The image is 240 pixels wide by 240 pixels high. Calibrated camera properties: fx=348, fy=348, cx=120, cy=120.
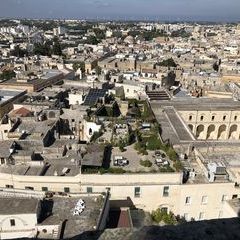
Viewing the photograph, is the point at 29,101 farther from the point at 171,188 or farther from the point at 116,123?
the point at 171,188

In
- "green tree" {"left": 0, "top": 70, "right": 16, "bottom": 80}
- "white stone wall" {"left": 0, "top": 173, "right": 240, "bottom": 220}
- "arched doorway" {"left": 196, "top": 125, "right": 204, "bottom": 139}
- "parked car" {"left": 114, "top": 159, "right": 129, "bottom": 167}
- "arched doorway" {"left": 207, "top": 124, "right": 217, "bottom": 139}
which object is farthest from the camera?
"green tree" {"left": 0, "top": 70, "right": 16, "bottom": 80}

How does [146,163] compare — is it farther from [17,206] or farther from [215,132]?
[215,132]

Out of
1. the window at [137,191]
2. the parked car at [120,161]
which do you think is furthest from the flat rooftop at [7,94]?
the window at [137,191]

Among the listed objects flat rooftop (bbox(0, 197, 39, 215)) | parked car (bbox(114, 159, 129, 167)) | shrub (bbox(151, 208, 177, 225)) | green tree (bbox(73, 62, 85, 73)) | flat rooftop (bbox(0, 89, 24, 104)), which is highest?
flat rooftop (bbox(0, 197, 39, 215))

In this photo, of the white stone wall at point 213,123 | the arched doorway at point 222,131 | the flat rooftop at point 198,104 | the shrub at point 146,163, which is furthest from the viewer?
the arched doorway at point 222,131

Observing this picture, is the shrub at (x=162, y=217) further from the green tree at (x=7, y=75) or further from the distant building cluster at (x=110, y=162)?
the green tree at (x=7, y=75)

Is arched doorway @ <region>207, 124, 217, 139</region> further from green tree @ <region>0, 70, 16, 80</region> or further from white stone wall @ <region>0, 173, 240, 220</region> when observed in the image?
green tree @ <region>0, 70, 16, 80</region>

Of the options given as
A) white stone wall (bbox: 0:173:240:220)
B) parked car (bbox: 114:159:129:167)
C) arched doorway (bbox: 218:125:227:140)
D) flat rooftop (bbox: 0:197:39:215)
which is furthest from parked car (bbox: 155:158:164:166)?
arched doorway (bbox: 218:125:227:140)

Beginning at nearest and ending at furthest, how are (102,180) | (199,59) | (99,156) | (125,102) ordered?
(102,180) < (99,156) < (125,102) < (199,59)

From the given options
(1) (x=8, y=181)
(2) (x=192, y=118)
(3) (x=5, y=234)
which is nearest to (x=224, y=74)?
(2) (x=192, y=118)
